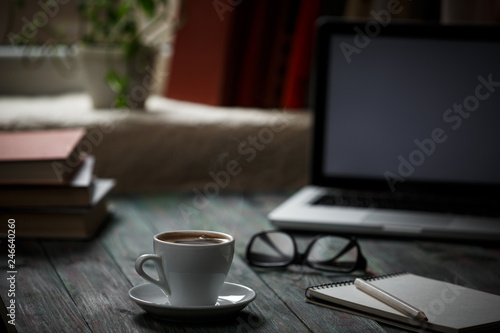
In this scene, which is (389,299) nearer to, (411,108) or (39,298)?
(39,298)

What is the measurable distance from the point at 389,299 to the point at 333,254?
0.93 ft

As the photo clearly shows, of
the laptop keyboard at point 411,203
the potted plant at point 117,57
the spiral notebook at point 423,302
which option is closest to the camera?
the spiral notebook at point 423,302

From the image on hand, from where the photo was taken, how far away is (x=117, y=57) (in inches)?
69.4

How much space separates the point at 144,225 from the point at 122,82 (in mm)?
517

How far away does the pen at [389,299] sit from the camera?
0.81 meters

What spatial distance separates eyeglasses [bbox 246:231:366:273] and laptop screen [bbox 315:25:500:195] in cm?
32

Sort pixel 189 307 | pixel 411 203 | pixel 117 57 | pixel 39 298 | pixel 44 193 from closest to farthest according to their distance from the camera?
pixel 189 307
pixel 39 298
pixel 44 193
pixel 411 203
pixel 117 57

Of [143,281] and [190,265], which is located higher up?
[190,265]

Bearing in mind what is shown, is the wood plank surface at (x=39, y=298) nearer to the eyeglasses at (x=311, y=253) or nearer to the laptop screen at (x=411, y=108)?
the eyeglasses at (x=311, y=253)

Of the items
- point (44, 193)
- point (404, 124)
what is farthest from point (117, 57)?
point (404, 124)

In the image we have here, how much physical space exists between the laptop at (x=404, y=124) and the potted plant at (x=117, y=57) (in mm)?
520

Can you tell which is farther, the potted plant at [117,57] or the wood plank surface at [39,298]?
the potted plant at [117,57]

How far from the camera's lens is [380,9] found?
1.69 m

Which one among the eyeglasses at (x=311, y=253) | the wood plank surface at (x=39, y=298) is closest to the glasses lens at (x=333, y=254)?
the eyeglasses at (x=311, y=253)
